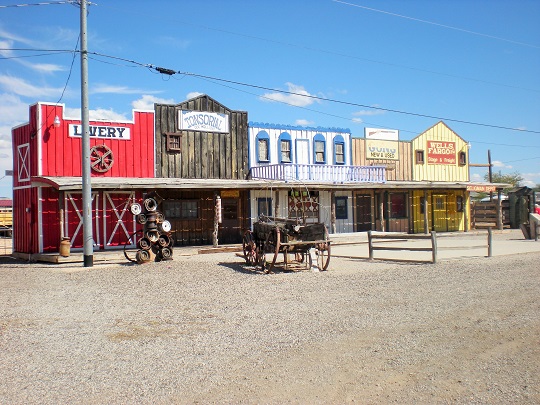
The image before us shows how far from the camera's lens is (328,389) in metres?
4.97

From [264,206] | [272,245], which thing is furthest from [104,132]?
[272,245]

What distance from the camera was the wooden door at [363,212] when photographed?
27.6m

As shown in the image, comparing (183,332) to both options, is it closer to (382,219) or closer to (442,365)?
(442,365)

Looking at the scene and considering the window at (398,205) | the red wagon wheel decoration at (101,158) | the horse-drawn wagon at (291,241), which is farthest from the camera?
the window at (398,205)

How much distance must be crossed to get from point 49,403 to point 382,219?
74.1ft

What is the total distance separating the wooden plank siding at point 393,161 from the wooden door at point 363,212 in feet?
5.90

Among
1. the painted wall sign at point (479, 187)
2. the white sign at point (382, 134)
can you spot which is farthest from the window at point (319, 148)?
the painted wall sign at point (479, 187)

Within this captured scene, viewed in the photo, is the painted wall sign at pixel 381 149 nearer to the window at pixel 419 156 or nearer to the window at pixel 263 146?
the window at pixel 419 156

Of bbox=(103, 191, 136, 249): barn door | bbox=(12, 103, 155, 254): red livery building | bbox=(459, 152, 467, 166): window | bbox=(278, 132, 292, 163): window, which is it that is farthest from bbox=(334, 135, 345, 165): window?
bbox=(103, 191, 136, 249): barn door

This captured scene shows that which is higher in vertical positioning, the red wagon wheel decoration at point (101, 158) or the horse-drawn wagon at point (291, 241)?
the red wagon wheel decoration at point (101, 158)

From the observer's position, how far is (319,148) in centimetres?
2664

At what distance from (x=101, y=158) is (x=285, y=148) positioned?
8884 mm

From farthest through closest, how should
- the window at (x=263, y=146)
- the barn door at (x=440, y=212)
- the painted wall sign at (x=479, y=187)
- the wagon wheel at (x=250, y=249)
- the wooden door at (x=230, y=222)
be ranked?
1. the barn door at (x=440, y=212)
2. the painted wall sign at (x=479, y=187)
3. the window at (x=263, y=146)
4. the wooden door at (x=230, y=222)
5. the wagon wheel at (x=250, y=249)

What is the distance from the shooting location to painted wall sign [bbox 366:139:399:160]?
28.5 metres
